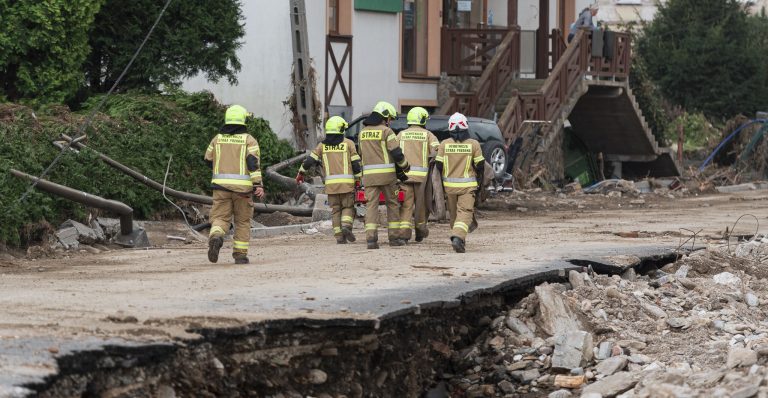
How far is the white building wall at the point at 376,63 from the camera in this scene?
2831cm

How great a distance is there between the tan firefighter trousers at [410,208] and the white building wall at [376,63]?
11758 mm

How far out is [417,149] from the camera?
1641 cm

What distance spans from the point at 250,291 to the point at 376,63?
18.2m

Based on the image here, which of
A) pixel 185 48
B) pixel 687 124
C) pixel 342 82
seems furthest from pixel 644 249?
pixel 687 124

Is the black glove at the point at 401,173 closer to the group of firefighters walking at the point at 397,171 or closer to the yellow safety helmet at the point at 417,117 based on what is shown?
the group of firefighters walking at the point at 397,171

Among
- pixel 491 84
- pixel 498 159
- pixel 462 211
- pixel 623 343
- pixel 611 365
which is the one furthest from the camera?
pixel 491 84

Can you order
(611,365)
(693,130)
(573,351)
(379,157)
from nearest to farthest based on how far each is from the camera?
(611,365) < (573,351) < (379,157) < (693,130)

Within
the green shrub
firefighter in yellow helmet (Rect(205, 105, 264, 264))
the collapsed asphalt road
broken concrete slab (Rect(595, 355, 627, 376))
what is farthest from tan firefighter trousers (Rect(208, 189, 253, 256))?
the green shrub

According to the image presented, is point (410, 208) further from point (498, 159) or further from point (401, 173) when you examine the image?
point (498, 159)

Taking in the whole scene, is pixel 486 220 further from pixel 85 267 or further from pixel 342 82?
pixel 85 267

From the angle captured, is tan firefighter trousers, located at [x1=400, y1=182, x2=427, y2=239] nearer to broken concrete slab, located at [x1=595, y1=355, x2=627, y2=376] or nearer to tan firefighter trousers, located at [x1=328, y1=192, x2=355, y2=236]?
tan firefighter trousers, located at [x1=328, y1=192, x2=355, y2=236]

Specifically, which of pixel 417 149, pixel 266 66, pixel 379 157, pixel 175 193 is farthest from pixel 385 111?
pixel 266 66

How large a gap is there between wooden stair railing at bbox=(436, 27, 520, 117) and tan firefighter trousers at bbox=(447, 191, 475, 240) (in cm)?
1235

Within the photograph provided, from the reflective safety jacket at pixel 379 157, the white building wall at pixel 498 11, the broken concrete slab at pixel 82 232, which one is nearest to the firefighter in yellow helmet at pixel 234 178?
the reflective safety jacket at pixel 379 157
